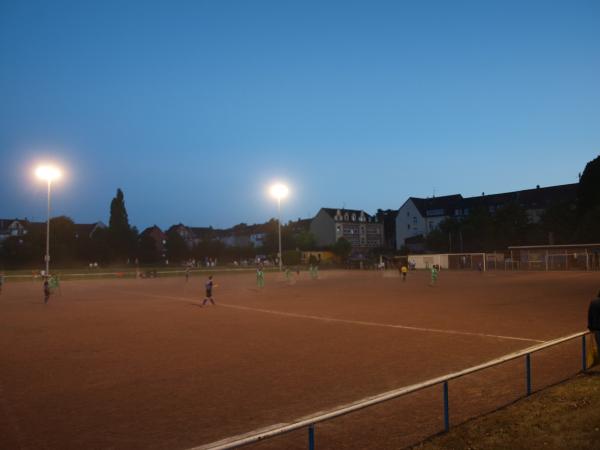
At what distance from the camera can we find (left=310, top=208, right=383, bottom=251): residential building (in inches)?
4441

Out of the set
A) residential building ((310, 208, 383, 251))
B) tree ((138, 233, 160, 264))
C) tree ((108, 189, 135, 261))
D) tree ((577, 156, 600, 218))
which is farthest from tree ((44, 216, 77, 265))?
tree ((577, 156, 600, 218))

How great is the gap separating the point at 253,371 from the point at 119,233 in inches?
3178

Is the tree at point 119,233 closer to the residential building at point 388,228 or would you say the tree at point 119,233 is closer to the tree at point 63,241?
the tree at point 63,241

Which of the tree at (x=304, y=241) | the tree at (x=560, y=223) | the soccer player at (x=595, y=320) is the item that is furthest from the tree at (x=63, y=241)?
the soccer player at (x=595, y=320)

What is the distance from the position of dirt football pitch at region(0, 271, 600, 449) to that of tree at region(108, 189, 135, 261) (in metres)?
65.6

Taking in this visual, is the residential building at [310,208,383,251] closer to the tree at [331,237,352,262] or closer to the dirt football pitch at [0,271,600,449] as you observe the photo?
the tree at [331,237,352,262]

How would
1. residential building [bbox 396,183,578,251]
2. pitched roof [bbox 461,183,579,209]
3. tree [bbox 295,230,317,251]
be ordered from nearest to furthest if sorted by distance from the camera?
pitched roof [bbox 461,183,579,209] → tree [bbox 295,230,317,251] → residential building [bbox 396,183,578,251]

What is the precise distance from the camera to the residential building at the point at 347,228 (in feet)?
370

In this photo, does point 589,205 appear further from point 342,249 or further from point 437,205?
point 342,249

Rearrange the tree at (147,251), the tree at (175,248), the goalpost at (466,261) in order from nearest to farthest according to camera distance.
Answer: the goalpost at (466,261)
the tree at (147,251)
the tree at (175,248)

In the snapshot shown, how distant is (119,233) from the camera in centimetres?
8475

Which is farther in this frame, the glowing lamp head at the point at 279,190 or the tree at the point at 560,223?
the tree at the point at 560,223

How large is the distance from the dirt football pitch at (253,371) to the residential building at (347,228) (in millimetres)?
92096

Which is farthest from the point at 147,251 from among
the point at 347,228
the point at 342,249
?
the point at 347,228
